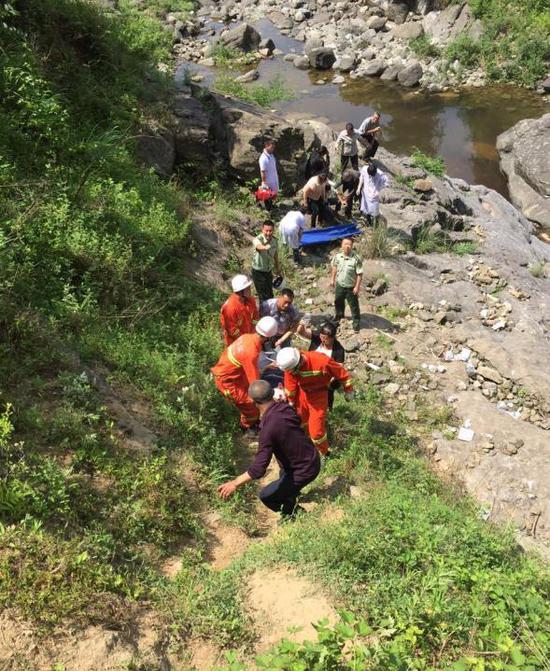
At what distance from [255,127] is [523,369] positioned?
23.9 feet

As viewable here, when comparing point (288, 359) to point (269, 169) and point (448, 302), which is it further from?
point (269, 169)

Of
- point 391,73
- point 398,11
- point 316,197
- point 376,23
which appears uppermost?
point 398,11

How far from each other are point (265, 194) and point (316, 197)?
3.36 feet

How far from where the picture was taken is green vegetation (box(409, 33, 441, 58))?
23219 millimetres

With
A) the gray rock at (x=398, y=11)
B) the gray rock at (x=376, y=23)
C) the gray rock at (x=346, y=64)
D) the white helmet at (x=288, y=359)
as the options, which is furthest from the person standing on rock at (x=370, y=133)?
the gray rock at (x=398, y=11)

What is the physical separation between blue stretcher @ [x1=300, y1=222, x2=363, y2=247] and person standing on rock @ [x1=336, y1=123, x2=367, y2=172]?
2.43 m

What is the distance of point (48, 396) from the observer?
502 cm

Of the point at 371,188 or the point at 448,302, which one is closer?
the point at 448,302

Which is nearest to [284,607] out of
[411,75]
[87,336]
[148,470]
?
[148,470]

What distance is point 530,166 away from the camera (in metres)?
15.5

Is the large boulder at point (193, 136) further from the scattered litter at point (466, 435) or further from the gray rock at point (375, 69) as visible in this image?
the gray rock at point (375, 69)

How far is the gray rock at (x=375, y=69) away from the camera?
23.0m

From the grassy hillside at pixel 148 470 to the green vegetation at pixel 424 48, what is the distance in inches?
749

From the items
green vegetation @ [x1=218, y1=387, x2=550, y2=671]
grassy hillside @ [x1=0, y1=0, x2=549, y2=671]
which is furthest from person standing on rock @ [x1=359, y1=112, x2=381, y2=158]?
green vegetation @ [x1=218, y1=387, x2=550, y2=671]
